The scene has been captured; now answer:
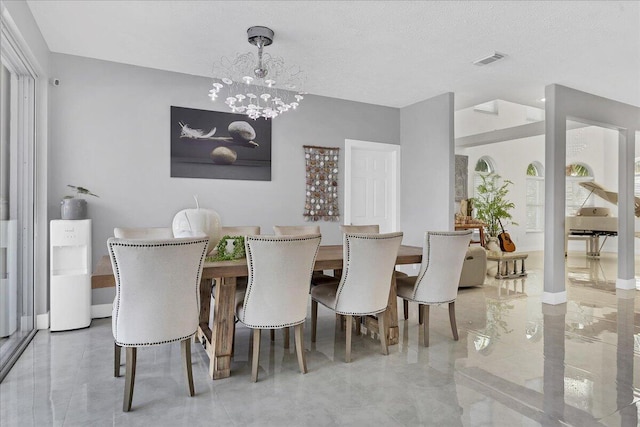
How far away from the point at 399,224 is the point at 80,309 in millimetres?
4122

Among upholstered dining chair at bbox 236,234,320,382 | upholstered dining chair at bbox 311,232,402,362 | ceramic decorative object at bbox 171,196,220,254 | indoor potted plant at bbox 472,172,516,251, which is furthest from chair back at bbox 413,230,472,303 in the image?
indoor potted plant at bbox 472,172,516,251

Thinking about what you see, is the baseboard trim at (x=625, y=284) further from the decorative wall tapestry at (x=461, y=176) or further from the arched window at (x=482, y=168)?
the arched window at (x=482, y=168)

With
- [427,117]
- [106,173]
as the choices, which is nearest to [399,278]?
[427,117]

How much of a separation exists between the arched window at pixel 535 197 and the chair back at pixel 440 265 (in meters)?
7.53

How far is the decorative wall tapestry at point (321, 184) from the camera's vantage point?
16.6 ft

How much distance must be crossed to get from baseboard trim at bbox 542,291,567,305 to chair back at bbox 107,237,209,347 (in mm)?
4198

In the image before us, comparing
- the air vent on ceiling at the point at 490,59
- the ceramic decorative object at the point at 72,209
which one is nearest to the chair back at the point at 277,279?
the ceramic decorative object at the point at 72,209

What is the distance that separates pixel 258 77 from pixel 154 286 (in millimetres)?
2267

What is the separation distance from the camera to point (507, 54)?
3.76 m

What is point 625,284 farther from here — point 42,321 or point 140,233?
point 42,321

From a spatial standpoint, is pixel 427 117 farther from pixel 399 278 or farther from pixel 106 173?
pixel 106 173

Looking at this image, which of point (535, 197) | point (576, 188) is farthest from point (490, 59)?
point (576, 188)

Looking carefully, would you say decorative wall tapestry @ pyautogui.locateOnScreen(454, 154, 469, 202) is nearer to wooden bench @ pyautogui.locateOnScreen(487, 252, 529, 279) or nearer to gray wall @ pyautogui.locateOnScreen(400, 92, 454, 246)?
wooden bench @ pyautogui.locateOnScreen(487, 252, 529, 279)

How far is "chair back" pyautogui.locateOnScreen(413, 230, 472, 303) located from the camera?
304cm
